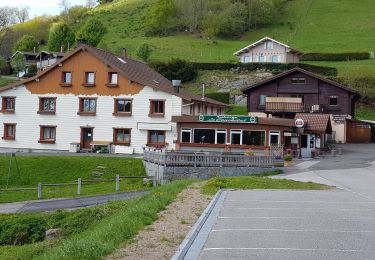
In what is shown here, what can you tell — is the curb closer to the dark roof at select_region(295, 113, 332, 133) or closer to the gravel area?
the gravel area

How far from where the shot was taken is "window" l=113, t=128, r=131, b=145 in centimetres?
5059

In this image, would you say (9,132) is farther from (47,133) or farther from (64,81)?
(64,81)

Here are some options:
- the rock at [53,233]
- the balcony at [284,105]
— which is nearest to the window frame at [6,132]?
the balcony at [284,105]

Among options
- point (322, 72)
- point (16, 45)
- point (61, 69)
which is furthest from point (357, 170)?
point (16, 45)

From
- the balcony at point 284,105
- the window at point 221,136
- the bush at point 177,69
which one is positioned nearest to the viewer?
the window at point 221,136

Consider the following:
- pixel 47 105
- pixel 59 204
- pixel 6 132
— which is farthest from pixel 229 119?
pixel 6 132

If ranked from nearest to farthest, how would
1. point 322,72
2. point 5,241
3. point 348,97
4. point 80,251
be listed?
point 80,251 → point 5,241 → point 348,97 → point 322,72

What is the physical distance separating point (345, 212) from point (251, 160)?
816 inches

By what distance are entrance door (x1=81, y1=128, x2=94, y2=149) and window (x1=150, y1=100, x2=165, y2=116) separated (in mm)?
5623

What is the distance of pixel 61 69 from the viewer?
5262cm

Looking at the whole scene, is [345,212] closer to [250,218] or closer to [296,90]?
[250,218]

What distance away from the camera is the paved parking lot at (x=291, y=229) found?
33.9 ft

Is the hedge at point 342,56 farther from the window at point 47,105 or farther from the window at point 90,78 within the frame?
the window at point 47,105

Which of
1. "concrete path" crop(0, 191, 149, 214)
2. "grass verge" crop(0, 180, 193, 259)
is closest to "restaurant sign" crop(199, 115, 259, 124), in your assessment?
"concrete path" crop(0, 191, 149, 214)
